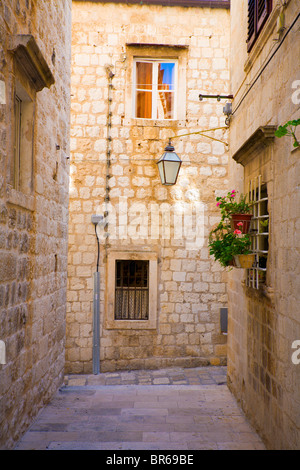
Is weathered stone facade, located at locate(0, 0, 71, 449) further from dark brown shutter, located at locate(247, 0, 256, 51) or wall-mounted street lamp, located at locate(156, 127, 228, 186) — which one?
dark brown shutter, located at locate(247, 0, 256, 51)

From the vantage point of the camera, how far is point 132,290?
27.5 feet

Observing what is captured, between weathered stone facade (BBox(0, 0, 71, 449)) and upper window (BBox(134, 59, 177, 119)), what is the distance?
258 cm

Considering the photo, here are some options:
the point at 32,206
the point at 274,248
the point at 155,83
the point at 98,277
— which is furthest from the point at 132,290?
the point at 274,248

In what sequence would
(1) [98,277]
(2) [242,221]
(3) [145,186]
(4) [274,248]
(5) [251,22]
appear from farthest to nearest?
(3) [145,186] < (1) [98,277] < (5) [251,22] < (2) [242,221] < (4) [274,248]

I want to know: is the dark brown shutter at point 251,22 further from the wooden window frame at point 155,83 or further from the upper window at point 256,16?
the wooden window frame at point 155,83

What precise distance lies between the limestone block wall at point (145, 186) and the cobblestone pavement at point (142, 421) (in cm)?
204

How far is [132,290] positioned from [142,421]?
153 inches

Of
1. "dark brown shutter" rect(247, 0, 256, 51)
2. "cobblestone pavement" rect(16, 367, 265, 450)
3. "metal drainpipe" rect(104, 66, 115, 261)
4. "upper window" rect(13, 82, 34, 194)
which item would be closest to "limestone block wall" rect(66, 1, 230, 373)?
"metal drainpipe" rect(104, 66, 115, 261)

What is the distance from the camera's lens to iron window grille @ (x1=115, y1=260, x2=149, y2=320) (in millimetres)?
8328

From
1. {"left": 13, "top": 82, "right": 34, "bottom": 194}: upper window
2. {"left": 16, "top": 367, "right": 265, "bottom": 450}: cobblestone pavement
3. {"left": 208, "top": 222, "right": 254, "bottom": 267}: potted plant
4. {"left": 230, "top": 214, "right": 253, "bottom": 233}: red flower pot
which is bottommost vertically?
{"left": 16, "top": 367, "right": 265, "bottom": 450}: cobblestone pavement

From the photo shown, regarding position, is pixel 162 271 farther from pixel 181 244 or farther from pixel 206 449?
pixel 206 449

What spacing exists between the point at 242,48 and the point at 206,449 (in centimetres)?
472

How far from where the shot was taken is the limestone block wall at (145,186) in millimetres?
8227

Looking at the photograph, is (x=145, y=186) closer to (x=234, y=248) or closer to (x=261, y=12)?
(x=261, y=12)
